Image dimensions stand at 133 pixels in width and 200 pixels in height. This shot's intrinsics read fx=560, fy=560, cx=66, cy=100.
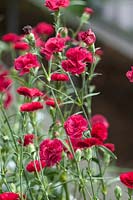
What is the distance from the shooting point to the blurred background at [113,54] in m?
2.83

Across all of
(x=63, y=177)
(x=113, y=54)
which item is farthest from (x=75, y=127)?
(x=113, y=54)

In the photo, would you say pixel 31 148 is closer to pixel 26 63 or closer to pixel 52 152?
pixel 52 152

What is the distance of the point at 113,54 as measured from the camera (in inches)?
135

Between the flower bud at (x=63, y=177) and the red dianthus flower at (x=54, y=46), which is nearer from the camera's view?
the red dianthus flower at (x=54, y=46)

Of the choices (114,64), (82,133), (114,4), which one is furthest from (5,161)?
(114,4)

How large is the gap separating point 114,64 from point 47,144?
2.57 m

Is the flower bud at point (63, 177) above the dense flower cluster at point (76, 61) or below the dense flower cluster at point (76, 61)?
below

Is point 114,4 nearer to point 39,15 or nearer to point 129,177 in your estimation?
point 39,15

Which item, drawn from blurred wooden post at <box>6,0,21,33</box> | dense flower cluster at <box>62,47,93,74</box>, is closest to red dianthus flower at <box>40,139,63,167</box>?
dense flower cluster at <box>62,47,93,74</box>

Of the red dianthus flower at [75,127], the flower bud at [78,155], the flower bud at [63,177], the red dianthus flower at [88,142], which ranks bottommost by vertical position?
the flower bud at [63,177]

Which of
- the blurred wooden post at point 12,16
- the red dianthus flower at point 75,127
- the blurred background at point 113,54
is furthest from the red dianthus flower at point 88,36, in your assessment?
the blurred wooden post at point 12,16

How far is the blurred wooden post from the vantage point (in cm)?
365

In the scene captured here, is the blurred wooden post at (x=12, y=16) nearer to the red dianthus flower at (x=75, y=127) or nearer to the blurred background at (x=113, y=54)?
the blurred background at (x=113, y=54)

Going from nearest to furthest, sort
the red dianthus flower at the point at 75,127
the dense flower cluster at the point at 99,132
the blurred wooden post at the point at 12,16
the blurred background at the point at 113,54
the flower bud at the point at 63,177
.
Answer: the red dianthus flower at the point at 75,127
the dense flower cluster at the point at 99,132
the flower bud at the point at 63,177
the blurred background at the point at 113,54
the blurred wooden post at the point at 12,16
